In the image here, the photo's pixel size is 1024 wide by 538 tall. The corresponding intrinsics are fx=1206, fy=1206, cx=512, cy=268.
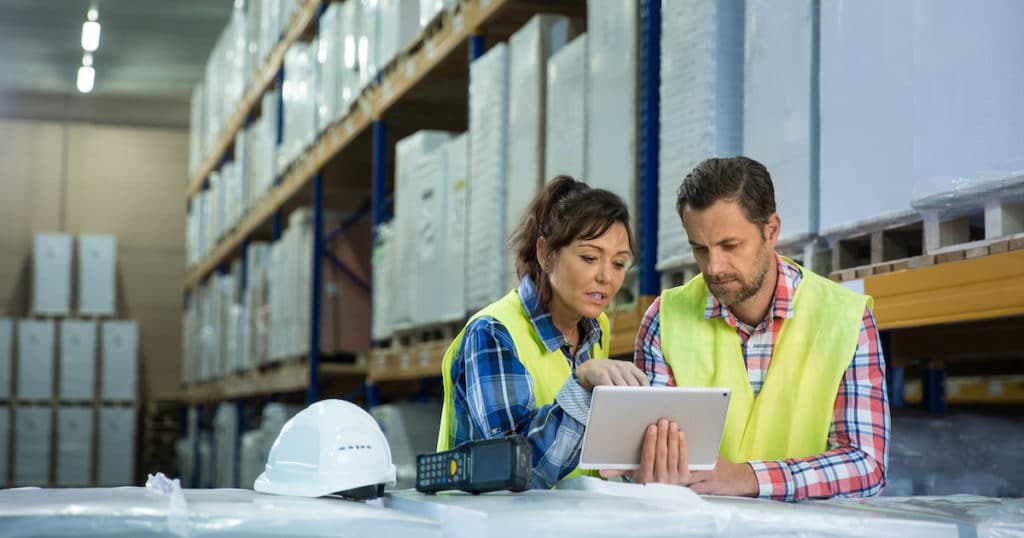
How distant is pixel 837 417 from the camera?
87.4 inches

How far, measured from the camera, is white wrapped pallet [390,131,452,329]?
5.31 metres

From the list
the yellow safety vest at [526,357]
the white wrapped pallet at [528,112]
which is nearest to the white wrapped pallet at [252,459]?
the white wrapped pallet at [528,112]

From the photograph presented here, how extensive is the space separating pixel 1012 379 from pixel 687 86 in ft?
11.4

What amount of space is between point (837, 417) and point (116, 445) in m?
12.6

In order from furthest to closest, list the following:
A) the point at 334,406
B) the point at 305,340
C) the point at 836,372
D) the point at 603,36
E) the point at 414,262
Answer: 1. the point at 305,340
2. the point at 414,262
3. the point at 603,36
4. the point at 836,372
5. the point at 334,406

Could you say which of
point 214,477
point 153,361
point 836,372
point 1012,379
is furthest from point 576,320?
point 153,361

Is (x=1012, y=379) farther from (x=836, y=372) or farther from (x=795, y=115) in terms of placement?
(x=836, y=372)

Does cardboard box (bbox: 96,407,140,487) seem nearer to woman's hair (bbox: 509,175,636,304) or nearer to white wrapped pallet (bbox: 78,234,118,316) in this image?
white wrapped pallet (bbox: 78,234,118,316)

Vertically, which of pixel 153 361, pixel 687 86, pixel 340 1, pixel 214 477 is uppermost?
pixel 340 1

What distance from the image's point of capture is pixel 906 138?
228 cm

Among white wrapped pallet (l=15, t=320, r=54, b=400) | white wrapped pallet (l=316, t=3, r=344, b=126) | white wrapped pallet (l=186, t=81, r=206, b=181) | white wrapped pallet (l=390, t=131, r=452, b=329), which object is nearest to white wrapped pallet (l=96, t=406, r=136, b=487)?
white wrapped pallet (l=15, t=320, r=54, b=400)

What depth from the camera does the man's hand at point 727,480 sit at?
6.67ft

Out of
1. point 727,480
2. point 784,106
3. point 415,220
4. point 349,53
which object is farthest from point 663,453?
point 349,53

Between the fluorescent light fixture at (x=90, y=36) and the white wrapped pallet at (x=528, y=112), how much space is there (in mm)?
9812
